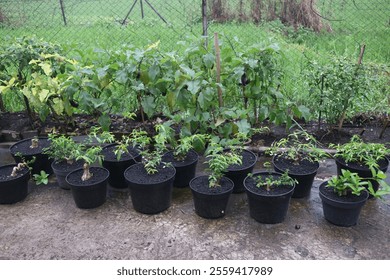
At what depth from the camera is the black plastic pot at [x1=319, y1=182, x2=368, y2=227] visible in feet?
9.71

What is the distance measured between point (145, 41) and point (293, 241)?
234 inches

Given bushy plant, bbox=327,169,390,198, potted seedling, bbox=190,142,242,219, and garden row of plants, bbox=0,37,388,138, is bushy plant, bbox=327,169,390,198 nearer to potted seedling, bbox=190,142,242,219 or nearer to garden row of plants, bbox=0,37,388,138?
potted seedling, bbox=190,142,242,219

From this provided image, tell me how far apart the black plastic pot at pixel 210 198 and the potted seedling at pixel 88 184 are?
807 mm

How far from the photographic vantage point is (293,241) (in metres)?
2.95

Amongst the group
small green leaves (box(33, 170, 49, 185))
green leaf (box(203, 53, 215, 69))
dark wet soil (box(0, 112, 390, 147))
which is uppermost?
green leaf (box(203, 53, 215, 69))

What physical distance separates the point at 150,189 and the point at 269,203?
3.15 ft

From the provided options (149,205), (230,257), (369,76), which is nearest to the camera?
(230,257)

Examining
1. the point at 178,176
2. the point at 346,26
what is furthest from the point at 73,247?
the point at 346,26

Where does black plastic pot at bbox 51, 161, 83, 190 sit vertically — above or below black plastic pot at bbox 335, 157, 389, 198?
below

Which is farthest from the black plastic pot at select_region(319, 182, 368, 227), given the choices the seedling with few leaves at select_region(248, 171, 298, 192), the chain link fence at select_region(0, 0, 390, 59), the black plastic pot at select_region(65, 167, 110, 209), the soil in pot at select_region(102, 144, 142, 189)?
the chain link fence at select_region(0, 0, 390, 59)

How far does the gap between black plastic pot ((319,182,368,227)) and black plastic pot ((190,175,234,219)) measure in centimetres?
76

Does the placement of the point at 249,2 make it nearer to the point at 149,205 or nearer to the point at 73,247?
the point at 149,205

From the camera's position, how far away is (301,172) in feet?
11.2

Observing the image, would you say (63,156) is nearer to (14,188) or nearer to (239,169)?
(14,188)
